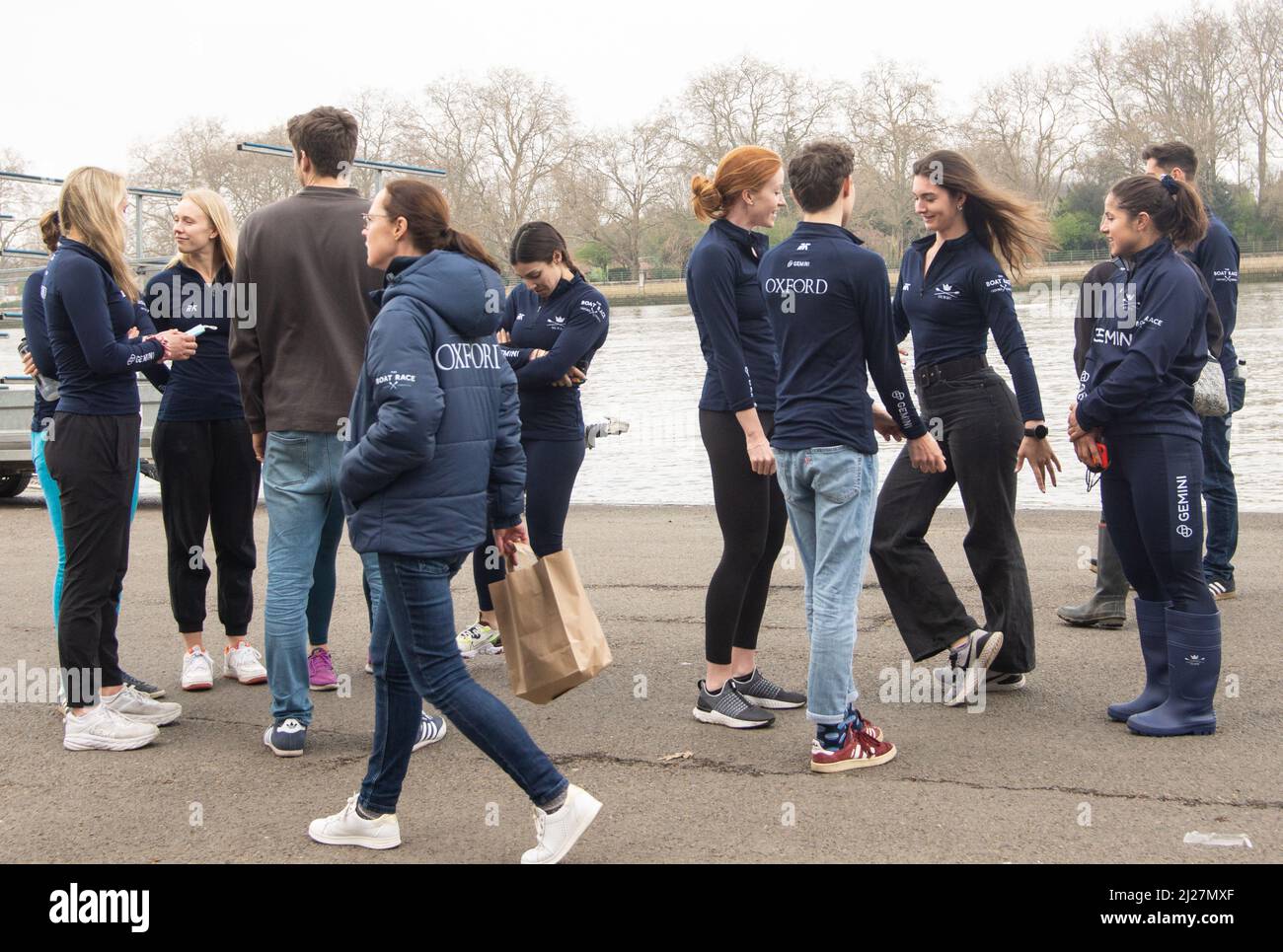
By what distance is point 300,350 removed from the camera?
15.5 feet

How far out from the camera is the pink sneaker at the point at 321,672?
5586 millimetres

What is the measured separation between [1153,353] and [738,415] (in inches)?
55.3

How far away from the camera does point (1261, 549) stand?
8.41 metres

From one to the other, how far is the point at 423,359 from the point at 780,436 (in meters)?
1.42

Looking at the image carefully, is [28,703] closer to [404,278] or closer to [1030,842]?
[404,278]

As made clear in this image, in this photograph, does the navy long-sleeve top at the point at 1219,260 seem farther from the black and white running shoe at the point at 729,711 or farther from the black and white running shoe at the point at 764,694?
the black and white running shoe at the point at 729,711

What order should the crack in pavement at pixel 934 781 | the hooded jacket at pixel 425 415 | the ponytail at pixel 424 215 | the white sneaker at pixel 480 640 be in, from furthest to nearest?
the white sneaker at pixel 480 640
the crack in pavement at pixel 934 781
the ponytail at pixel 424 215
the hooded jacket at pixel 425 415

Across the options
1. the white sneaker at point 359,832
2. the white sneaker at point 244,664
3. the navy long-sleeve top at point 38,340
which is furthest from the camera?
the white sneaker at point 244,664

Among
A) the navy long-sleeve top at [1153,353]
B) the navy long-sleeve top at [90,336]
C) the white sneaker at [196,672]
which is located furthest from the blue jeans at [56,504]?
the navy long-sleeve top at [1153,353]

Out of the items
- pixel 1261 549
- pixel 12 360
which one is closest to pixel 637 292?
pixel 12 360

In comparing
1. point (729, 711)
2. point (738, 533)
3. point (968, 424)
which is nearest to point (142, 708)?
point (729, 711)

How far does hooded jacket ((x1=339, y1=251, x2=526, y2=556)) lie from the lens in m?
3.46

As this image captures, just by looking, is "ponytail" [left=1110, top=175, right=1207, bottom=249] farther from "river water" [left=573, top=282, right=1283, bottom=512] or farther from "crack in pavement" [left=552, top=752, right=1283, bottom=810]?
"river water" [left=573, top=282, right=1283, bottom=512]

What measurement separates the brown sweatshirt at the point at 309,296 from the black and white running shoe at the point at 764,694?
1.79m
